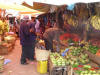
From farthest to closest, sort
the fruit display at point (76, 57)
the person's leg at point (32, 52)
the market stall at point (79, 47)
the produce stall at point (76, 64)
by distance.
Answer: the person's leg at point (32, 52) → the fruit display at point (76, 57) → the market stall at point (79, 47) → the produce stall at point (76, 64)

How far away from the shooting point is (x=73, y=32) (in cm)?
740

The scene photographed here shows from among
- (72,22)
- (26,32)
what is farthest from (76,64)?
(72,22)

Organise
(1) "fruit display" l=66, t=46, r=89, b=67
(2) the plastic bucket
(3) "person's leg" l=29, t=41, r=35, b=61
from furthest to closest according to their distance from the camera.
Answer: (3) "person's leg" l=29, t=41, r=35, b=61
(2) the plastic bucket
(1) "fruit display" l=66, t=46, r=89, b=67

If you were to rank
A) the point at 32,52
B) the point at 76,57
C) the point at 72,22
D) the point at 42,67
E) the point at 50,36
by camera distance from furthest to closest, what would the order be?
1. the point at 72,22
2. the point at 32,52
3. the point at 50,36
4. the point at 42,67
5. the point at 76,57

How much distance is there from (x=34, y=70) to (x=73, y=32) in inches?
116

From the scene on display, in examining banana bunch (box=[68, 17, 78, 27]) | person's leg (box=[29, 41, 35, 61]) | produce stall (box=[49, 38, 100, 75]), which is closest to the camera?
produce stall (box=[49, 38, 100, 75])

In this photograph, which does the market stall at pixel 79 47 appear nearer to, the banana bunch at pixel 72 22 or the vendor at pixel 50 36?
the banana bunch at pixel 72 22

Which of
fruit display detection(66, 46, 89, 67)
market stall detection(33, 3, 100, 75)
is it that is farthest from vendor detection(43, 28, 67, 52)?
fruit display detection(66, 46, 89, 67)

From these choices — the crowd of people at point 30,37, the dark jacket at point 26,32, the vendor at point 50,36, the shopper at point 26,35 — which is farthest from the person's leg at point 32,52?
the vendor at point 50,36

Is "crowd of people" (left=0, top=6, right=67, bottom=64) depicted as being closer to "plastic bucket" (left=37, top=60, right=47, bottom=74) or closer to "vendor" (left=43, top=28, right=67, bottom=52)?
"vendor" (left=43, top=28, right=67, bottom=52)

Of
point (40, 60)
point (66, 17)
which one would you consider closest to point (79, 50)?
point (40, 60)

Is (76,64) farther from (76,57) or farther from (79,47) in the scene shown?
(79,47)

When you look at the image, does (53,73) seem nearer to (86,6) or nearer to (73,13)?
(86,6)

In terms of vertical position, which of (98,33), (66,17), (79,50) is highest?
(66,17)
